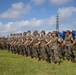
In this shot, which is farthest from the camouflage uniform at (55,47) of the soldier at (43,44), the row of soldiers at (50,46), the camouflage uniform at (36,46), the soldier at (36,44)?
the camouflage uniform at (36,46)

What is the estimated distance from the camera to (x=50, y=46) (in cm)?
1944

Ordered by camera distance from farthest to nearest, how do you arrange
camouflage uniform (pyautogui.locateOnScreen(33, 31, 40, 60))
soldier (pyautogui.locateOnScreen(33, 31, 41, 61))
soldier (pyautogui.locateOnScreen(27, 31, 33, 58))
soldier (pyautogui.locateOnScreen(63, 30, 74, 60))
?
soldier (pyautogui.locateOnScreen(27, 31, 33, 58)) < camouflage uniform (pyautogui.locateOnScreen(33, 31, 40, 60)) < soldier (pyautogui.locateOnScreen(33, 31, 41, 61)) < soldier (pyautogui.locateOnScreen(63, 30, 74, 60))

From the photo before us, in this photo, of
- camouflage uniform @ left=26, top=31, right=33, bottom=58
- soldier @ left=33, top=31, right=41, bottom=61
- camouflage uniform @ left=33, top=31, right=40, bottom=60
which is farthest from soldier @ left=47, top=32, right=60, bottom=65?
camouflage uniform @ left=26, top=31, right=33, bottom=58

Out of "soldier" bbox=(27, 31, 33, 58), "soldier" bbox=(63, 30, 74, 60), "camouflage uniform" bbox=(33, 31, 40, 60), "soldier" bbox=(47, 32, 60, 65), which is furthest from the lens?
"soldier" bbox=(27, 31, 33, 58)

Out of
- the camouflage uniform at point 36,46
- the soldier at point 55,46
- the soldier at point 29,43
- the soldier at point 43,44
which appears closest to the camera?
the soldier at point 55,46

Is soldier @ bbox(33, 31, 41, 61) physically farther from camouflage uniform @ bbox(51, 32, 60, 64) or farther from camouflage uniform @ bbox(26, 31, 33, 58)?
camouflage uniform @ bbox(51, 32, 60, 64)

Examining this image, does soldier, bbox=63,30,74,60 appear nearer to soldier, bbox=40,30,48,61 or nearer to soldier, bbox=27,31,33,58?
soldier, bbox=40,30,48,61

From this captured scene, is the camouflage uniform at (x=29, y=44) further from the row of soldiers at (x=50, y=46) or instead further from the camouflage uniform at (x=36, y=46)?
the camouflage uniform at (x=36, y=46)

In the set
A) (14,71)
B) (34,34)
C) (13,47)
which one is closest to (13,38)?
(13,47)

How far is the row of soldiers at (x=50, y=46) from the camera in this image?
60.1 ft

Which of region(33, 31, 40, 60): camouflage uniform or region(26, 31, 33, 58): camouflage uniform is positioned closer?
region(33, 31, 40, 60): camouflage uniform

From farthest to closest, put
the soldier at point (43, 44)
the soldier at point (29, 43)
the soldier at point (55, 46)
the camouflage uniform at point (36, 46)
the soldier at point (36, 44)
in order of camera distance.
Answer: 1. the soldier at point (29, 43)
2. the camouflage uniform at point (36, 46)
3. the soldier at point (36, 44)
4. the soldier at point (43, 44)
5. the soldier at point (55, 46)

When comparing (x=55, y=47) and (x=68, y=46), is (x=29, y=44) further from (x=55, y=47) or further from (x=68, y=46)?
(x=55, y=47)

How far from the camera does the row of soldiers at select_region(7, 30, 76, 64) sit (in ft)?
60.1
